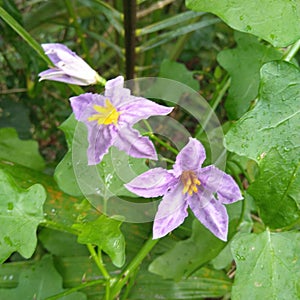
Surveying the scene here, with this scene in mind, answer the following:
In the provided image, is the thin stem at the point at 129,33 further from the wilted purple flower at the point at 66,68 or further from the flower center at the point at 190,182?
the flower center at the point at 190,182

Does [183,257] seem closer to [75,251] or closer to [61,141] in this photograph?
[75,251]

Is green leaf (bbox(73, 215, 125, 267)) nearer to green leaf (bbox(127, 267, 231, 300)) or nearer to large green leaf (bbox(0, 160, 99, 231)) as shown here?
large green leaf (bbox(0, 160, 99, 231))

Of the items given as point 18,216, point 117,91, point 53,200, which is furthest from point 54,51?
point 53,200

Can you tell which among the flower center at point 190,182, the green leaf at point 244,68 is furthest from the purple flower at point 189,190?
the green leaf at point 244,68

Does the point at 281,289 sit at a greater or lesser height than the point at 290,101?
lesser

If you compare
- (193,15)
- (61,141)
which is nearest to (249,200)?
(193,15)

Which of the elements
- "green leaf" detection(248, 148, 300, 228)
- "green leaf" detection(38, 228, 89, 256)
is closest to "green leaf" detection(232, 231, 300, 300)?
"green leaf" detection(248, 148, 300, 228)
